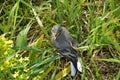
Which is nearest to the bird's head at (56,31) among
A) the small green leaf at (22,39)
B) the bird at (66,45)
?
the bird at (66,45)

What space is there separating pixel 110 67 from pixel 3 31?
37.0 inches

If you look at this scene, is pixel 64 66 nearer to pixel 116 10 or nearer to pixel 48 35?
pixel 48 35

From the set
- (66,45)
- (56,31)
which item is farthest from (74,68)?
(56,31)

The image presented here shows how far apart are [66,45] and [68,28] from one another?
30 centimetres

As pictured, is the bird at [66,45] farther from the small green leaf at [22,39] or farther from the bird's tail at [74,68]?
the small green leaf at [22,39]

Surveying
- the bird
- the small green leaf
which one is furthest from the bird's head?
the small green leaf

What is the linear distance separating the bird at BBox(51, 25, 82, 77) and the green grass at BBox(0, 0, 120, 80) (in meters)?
0.07

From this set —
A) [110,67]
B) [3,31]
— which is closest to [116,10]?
[110,67]

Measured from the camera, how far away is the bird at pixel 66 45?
3178 millimetres

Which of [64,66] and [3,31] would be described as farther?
[3,31]

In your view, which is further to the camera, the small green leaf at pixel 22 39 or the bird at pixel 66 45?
the small green leaf at pixel 22 39

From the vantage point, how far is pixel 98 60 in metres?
3.38

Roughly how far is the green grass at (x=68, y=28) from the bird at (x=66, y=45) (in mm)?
73

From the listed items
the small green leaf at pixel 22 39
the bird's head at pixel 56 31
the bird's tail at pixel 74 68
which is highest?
the small green leaf at pixel 22 39
